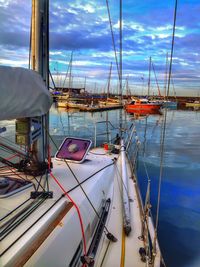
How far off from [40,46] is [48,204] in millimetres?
2599

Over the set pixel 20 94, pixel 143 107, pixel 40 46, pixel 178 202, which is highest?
pixel 40 46

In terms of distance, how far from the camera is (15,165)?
152 inches

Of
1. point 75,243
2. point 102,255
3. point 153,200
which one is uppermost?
point 75,243

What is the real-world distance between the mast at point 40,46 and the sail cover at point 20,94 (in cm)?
99

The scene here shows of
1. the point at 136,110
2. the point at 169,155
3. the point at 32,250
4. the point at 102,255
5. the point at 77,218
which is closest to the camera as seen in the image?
the point at 32,250

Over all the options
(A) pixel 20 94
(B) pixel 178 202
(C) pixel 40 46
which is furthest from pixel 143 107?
(A) pixel 20 94

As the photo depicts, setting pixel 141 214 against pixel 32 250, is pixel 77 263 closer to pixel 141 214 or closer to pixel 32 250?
pixel 32 250

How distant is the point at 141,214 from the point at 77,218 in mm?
1871

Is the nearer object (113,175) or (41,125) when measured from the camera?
(41,125)

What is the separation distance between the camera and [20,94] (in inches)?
109

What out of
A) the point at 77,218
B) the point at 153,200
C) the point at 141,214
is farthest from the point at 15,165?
the point at 153,200

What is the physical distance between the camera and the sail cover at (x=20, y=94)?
8.11 feet

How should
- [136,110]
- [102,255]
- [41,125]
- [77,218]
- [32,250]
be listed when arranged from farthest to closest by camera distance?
[136,110]
[41,125]
[102,255]
[77,218]
[32,250]

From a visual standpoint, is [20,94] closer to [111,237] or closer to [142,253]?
[111,237]
